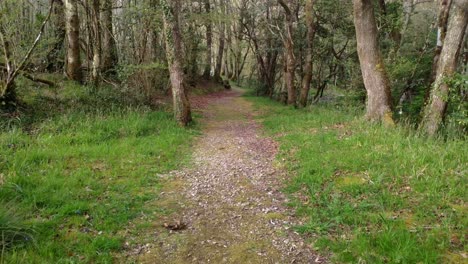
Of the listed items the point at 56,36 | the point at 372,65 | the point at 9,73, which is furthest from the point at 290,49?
the point at 9,73

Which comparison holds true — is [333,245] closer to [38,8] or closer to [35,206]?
[35,206]

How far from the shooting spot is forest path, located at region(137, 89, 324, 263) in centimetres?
393

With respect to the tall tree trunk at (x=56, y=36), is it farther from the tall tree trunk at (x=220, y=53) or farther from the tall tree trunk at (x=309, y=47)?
the tall tree trunk at (x=220, y=53)

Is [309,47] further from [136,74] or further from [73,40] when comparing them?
[73,40]

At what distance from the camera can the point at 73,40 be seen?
12.0 metres

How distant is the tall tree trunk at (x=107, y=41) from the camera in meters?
13.5

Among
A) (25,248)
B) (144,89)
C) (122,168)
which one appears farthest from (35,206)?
(144,89)

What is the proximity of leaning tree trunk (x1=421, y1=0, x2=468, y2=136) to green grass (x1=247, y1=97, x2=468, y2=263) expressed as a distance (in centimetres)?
93

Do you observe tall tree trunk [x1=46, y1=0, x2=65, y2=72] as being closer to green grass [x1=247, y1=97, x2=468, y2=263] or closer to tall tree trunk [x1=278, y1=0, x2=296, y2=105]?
tall tree trunk [x1=278, y1=0, x2=296, y2=105]

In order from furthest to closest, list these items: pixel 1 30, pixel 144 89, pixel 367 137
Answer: pixel 144 89 < pixel 1 30 < pixel 367 137

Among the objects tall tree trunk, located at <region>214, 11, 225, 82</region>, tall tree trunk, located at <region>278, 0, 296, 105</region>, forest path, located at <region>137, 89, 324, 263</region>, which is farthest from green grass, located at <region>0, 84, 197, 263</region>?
tall tree trunk, located at <region>214, 11, 225, 82</region>

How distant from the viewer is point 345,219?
4.43 meters

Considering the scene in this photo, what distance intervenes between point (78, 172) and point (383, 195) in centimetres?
514

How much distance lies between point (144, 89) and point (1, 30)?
16.3ft
